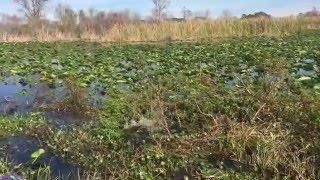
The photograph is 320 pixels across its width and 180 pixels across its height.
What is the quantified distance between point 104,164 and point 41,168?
0.75 metres

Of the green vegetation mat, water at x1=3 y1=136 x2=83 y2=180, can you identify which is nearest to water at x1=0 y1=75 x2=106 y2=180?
water at x1=3 y1=136 x2=83 y2=180

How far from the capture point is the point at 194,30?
2905cm

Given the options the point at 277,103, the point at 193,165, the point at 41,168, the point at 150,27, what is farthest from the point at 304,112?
the point at 150,27

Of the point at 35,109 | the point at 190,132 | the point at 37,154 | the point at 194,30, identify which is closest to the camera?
the point at 37,154

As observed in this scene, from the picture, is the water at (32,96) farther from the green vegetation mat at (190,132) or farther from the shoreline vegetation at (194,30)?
the shoreline vegetation at (194,30)

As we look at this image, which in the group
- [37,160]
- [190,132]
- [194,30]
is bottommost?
[37,160]

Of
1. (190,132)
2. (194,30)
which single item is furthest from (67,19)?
(190,132)

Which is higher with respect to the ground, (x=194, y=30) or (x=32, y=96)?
(x=194, y=30)

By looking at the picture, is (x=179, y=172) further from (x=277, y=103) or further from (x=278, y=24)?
(x=278, y=24)

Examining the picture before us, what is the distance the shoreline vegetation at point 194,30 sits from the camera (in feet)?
93.9

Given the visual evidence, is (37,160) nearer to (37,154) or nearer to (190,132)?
(37,154)

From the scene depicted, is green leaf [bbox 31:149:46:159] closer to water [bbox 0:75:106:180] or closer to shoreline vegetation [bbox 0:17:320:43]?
water [bbox 0:75:106:180]

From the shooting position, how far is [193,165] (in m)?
5.43

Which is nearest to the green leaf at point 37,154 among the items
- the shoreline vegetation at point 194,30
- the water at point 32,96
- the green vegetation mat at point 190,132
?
the green vegetation mat at point 190,132
